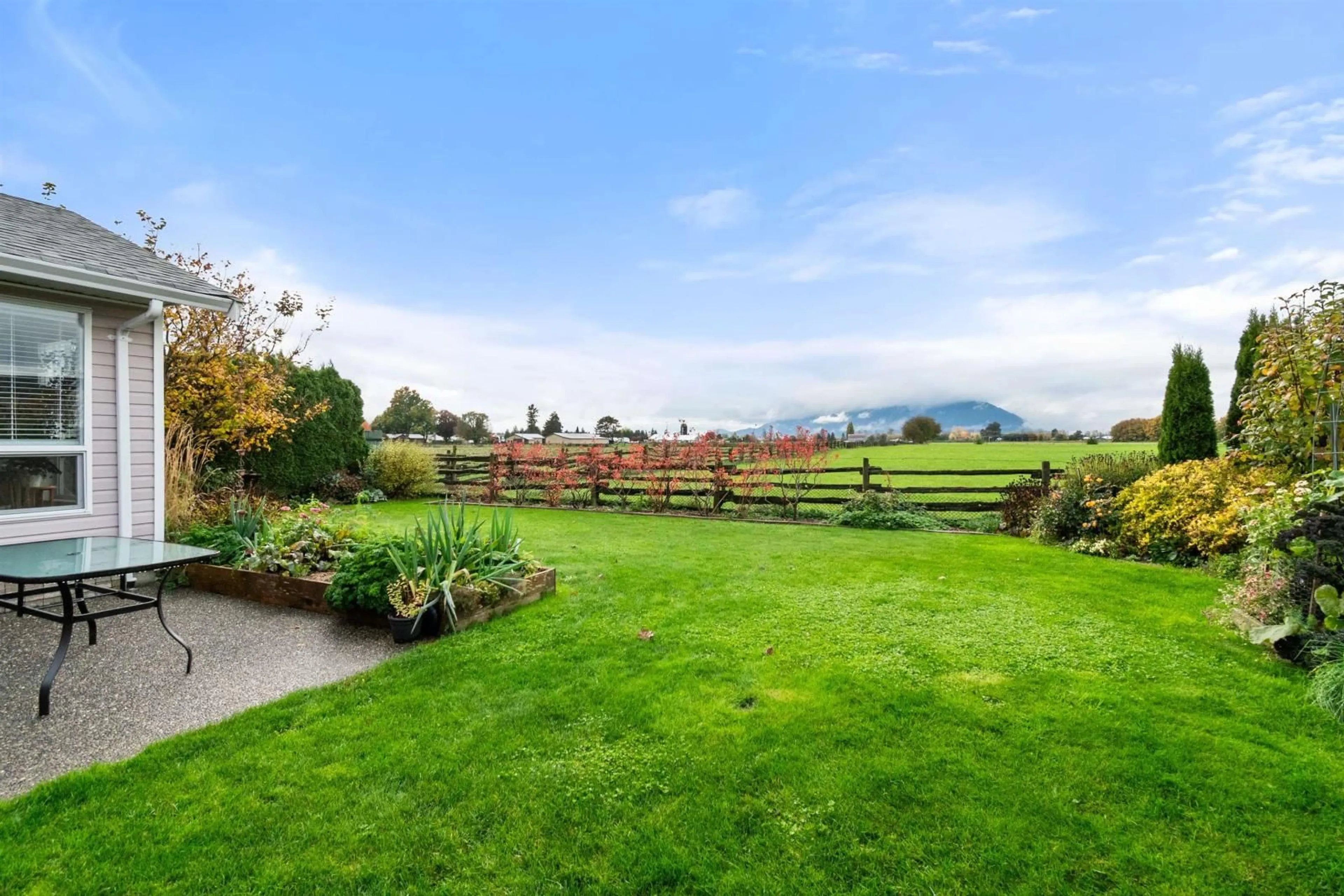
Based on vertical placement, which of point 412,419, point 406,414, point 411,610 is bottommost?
point 411,610

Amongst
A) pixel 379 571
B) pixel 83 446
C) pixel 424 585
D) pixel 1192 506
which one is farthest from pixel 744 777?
pixel 1192 506

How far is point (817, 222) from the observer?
1023cm

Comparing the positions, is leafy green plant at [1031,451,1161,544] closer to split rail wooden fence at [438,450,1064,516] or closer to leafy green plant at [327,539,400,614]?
split rail wooden fence at [438,450,1064,516]

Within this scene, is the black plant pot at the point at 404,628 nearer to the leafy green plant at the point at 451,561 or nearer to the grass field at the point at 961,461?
the leafy green plant at the point at 451,561

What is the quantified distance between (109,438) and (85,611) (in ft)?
5.73

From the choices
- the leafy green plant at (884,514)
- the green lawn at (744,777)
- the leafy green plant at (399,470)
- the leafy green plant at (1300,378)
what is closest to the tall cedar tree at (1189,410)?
the leafy green plant at (1300,378)

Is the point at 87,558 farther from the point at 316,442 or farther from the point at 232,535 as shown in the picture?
the point at 316,442

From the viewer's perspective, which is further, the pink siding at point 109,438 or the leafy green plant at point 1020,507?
the leafy green plant at point 1020,507

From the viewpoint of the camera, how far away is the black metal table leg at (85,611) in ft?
12.5

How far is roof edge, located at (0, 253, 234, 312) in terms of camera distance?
4234mm

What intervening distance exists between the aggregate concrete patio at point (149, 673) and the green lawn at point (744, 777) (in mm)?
277

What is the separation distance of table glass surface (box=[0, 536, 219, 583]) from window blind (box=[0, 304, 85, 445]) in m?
1.06

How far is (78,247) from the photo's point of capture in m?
5.14

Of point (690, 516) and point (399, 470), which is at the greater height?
point (399, 470)
